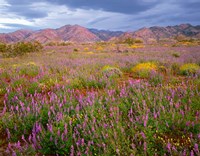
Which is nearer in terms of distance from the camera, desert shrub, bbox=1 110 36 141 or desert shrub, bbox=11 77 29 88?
desert shrub, bbox=1 110 36 141

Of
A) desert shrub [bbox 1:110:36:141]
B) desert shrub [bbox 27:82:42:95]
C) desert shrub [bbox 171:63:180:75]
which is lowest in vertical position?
desert shrub [bbox 1:110:36:141]

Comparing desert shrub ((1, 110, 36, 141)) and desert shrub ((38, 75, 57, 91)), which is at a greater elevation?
desert shrub ((38, 75, 57, 91))

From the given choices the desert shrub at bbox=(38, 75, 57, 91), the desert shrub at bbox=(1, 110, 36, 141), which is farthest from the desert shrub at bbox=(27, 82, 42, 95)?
the desert shrub at bbox=(1, 110, 36, 141)

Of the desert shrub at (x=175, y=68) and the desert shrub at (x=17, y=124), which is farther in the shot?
the desert shrub at (x=175, y=68)

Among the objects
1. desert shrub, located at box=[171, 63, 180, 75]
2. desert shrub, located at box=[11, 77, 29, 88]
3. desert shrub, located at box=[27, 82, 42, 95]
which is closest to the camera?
desert shrub, located at box=[27, 82, 42, 95]

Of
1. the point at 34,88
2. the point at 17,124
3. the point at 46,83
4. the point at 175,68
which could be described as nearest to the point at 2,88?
the point at 34,88

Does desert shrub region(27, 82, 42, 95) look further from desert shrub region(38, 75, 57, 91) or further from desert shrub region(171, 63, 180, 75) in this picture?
desert shrub region(171, 63, 180, 75)

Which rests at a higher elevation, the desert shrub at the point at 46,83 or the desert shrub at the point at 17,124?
the desert shrub at the point at 46,83

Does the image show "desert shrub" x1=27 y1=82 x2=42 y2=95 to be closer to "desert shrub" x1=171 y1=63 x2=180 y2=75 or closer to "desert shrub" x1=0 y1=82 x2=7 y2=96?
"desert shrub" x1=0 y1=82 x2=7 y2=96

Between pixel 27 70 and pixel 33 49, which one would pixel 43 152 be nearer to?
pixel 27 70

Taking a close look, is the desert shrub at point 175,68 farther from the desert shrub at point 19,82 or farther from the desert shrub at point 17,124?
the desert shrub at point 17,124

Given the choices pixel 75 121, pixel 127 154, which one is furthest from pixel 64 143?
pixel 127 154

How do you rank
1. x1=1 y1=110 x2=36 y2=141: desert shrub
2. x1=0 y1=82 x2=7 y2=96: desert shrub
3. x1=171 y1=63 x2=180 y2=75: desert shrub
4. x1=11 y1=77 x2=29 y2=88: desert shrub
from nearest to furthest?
1. x1=1 y1=110 x2=36 y2=141: desert shrub
2. x1=0 y1=82 x2=7 y2=96: desert shrub
3. x1=11 y1=77 x2=29 y2=88: desert shrub
4. x1=171 y1=63 x2=180 y2=75: desert shrub

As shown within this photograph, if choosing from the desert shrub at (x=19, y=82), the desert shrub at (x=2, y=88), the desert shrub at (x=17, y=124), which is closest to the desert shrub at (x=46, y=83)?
the desert shrub at (x=19, y=82)
